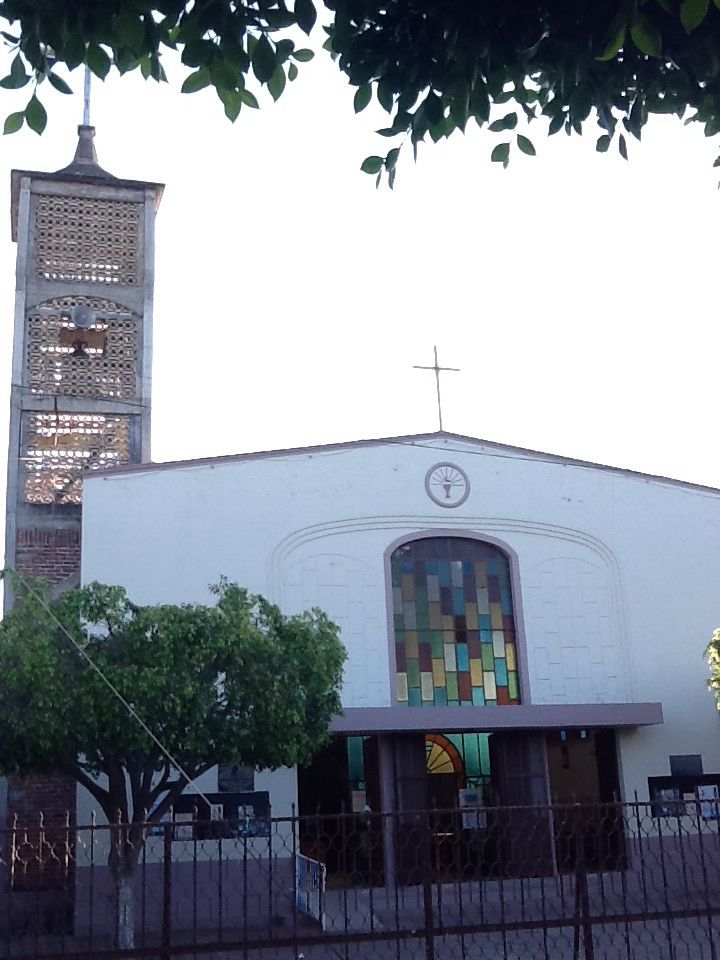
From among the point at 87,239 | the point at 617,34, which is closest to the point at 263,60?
the point at 617,34

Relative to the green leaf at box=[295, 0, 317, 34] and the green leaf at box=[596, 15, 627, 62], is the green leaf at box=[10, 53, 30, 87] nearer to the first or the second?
the green leaf at box=[295, 0, 317, 34]

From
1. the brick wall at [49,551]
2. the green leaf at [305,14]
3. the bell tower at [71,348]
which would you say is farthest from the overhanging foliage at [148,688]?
the green leaf at [305,14]

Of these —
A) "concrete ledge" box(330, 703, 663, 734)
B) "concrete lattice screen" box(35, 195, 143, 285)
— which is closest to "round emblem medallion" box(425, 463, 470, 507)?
"concrete ledge" box(330, 703, 663, 734)

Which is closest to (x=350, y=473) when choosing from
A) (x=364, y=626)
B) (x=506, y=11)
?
(x=364, y=626)

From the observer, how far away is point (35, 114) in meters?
5.25

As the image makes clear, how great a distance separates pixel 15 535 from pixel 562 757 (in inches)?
428

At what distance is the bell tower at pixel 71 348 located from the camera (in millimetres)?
21328

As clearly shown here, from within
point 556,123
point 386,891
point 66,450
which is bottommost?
point 386,891

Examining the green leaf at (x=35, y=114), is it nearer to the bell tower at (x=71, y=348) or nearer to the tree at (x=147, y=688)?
the tree at (x=147, y=688)

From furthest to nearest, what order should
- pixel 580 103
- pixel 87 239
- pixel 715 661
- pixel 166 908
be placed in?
pixel 87 239, pixel 715 661, pixel 166 908, pixel 580 103

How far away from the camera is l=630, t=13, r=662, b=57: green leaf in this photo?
4695 mm

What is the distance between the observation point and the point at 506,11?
213 inches

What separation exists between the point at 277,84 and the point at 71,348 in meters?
18.1

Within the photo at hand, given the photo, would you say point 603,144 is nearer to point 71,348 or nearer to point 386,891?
point 386,891
